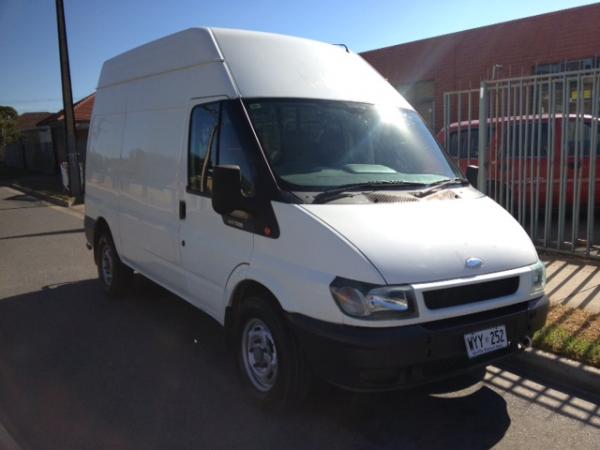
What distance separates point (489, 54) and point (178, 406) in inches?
754

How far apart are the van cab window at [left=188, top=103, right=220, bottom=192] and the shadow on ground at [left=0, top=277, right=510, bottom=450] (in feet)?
4.88

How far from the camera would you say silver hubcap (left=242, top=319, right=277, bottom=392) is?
3.73 metres

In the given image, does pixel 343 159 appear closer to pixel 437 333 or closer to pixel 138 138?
pixel 437 333

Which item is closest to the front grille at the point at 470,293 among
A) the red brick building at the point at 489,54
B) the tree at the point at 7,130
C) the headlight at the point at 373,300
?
the headlight at the point at 373,300

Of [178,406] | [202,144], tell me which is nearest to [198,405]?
[178,406]

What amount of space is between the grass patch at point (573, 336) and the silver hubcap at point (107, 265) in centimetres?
461

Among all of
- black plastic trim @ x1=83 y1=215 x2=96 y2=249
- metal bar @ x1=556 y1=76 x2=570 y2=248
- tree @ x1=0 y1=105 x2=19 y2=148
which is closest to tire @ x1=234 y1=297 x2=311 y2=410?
black plastic trim @ x1=83 y1=215 x2=96 y2=249

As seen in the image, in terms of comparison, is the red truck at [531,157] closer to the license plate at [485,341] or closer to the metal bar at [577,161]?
the metal bar at [577,161]

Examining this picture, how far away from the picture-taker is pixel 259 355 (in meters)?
3.85

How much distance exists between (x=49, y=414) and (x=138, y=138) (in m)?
2.79

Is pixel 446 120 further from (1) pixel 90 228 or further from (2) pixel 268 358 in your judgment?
(2) pixel 268 358

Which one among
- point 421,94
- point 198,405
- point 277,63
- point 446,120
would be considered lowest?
point 198,405

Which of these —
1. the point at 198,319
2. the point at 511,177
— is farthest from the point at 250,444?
the point at 511,177

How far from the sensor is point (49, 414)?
12.5ft
